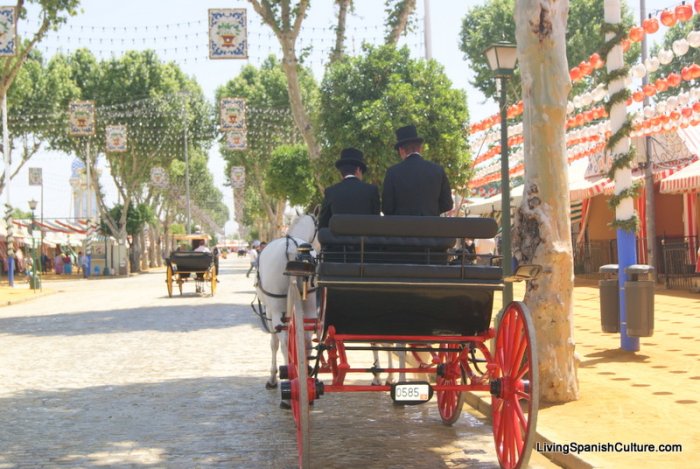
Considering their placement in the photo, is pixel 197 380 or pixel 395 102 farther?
pixel 395 102

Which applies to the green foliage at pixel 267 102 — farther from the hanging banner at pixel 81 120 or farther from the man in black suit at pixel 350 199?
the man in black suit at pixel 350 199

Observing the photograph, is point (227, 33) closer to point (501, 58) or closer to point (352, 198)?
point (501, 58)

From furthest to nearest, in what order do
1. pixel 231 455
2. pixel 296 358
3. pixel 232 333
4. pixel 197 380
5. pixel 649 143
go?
pixel 649 143
pixel 232 333
pixel 197 380
pixel 231 455
pixel 296 358

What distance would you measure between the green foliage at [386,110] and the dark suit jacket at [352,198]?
12.0 m

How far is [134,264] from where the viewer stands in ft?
203

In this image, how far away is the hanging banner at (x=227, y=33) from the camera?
23750mm

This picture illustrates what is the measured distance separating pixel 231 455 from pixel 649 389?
4011mm

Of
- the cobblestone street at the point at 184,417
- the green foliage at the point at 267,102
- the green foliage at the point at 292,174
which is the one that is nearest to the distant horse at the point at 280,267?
the cobblestone street at the point at 184,417

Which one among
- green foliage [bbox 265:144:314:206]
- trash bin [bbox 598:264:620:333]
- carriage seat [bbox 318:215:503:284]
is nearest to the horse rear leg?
carriage seat [bbox 318:215:503:284]

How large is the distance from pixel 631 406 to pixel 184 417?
3.82m

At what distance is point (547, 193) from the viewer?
836 cm

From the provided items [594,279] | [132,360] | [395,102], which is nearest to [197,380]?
[132,360]

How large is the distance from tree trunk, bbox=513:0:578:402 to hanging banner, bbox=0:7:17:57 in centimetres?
2261

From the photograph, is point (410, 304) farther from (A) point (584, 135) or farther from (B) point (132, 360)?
(A) point (584, 135)
